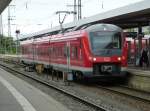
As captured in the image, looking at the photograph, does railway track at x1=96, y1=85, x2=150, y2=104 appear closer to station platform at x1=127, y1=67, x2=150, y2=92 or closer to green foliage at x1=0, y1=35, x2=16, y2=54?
station platform at x1=127, y1=67, x2=150, y2=92

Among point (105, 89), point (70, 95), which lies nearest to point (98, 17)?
point (105, 89)

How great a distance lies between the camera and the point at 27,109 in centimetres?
1334

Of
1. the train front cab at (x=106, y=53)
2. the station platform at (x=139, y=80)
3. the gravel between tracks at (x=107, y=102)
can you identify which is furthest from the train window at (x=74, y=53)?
the gravel between tracks at (x=107, y=102)

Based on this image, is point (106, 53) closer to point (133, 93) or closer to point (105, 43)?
point (105, 43)

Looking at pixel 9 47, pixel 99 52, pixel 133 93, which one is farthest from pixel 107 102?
pixel 9 47

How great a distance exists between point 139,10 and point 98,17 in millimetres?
7206

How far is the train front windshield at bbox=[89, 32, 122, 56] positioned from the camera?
22578 mm

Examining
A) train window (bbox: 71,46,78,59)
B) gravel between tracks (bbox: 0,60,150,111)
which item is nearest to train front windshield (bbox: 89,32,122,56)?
train window (bbox: 71,46,78,59)

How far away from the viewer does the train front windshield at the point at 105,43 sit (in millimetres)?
22578

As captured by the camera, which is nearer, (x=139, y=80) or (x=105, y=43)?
(x=139, y=80)

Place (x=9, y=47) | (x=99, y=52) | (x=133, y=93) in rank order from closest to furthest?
(x=133, y=93) < (x=99, y=52) < (x=9, y=47)

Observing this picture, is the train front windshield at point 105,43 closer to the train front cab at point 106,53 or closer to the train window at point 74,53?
the train front cab at point 106,53

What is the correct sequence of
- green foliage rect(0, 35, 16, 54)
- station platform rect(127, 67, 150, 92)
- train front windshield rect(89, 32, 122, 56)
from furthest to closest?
green foliage rect(0, 35, 16, 54), train front windshield rect(89, 32, 122, 56), station platform rect(127, 67, 150, 92)

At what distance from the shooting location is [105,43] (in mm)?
22781
